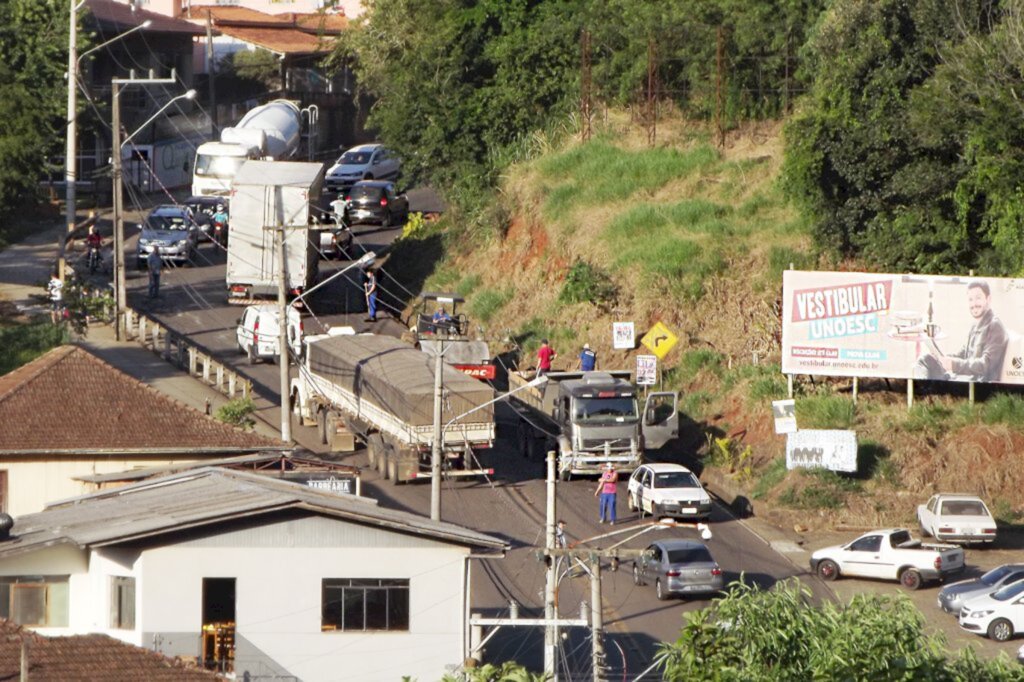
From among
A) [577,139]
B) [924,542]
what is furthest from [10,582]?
[577,139]

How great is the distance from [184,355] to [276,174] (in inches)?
285

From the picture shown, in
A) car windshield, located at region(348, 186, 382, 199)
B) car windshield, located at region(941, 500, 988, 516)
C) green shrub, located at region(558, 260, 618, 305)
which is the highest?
car windshield, located at region(348, 186, 382, 199)

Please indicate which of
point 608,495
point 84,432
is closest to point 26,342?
point 84,432

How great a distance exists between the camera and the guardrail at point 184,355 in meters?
49.2

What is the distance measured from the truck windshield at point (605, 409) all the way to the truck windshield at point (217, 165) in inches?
1153

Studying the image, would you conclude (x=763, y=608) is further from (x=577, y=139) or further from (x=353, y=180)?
(x=353, y=180)

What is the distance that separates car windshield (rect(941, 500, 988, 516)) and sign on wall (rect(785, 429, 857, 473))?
306cm

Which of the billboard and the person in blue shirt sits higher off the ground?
the billboard

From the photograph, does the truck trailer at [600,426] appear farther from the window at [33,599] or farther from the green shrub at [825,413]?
the window at [33,599]

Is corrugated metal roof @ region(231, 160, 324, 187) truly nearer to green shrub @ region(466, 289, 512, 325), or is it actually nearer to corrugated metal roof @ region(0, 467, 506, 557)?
green shrub @ region(466, 289, 512, 325)

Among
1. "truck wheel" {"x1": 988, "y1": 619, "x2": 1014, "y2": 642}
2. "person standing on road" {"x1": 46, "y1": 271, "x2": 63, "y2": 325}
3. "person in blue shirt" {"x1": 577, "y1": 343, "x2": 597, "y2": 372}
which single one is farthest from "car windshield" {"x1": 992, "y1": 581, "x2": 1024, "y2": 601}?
"person standing on road" {"x1": 46, "y1": 271, "x2": 63, "y2": 325}

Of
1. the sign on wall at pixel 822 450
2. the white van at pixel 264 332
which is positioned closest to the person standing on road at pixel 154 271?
the white van at pixel 264 332

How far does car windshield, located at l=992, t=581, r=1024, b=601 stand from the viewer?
34.8 metres

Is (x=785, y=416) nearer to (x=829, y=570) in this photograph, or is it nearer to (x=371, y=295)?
(x=829, y=570)
